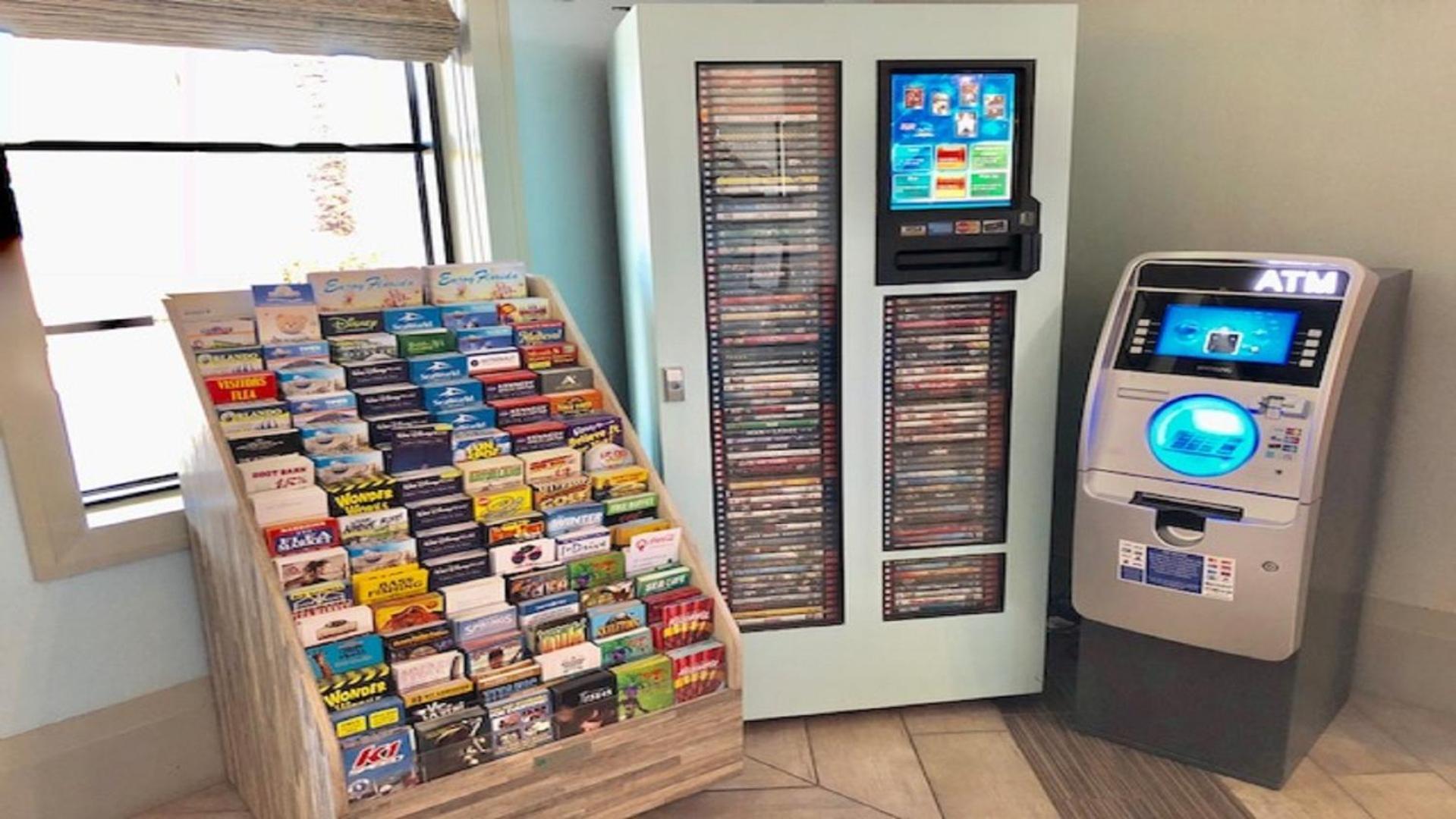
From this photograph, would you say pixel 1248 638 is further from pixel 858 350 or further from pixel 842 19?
pixel 842 19

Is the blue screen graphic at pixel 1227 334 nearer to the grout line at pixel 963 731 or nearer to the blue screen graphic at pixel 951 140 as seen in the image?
the blue screen graphic at pixel 951 140

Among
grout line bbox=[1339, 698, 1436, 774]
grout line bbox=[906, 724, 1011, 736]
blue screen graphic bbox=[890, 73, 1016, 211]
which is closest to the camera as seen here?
blue screen graphic bbox=[890, 73, 1016, 211]

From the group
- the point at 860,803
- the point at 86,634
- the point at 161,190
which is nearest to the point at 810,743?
the point at 860,803

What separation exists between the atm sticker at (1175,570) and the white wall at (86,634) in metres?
2.33

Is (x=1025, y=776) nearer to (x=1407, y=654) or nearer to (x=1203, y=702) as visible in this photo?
(x=1203, y=702)

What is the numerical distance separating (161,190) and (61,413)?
1.94 feet

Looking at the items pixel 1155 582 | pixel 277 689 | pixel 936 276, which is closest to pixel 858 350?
pixel 936 276

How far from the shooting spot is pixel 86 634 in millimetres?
2189

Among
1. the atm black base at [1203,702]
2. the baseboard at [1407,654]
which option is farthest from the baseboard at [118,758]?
the baseboard at [1407,654]

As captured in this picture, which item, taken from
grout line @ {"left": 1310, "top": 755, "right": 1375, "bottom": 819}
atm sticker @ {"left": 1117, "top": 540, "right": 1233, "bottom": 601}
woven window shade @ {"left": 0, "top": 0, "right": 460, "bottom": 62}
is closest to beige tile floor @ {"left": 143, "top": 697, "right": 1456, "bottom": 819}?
grout line @ {"left": 1310, "top": 755, "right": 1375, "bottom": 819}

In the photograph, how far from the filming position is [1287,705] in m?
2.23

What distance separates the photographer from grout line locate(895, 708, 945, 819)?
89.3 inches

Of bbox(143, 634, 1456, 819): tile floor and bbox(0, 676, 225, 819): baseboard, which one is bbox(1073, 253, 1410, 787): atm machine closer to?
bbox(143, 634, 1456, 819): tile floor

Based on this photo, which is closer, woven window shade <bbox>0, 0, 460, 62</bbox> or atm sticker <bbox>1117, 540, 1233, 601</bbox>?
woven window shade <bbox>0, 0, 460, 62</bbox>
